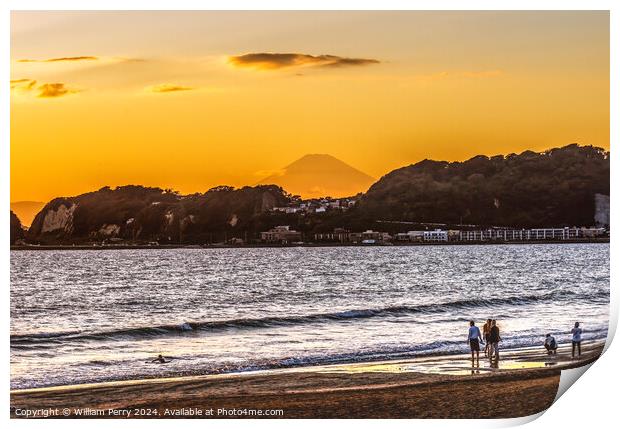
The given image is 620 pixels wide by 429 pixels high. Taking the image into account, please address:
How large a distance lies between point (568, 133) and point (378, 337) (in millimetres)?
6909

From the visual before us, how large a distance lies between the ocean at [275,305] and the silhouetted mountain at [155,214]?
1262mm

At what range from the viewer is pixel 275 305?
3641 centimetres

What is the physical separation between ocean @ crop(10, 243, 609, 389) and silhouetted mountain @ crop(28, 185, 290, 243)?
1262 mm

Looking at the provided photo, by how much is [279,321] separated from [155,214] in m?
6.01

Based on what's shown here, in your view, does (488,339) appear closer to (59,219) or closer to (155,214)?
(155,214)

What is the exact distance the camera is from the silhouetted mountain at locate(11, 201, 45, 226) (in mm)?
24605

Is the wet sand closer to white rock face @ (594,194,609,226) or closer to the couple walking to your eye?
the couple walking

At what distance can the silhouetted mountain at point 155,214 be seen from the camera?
84.8ft

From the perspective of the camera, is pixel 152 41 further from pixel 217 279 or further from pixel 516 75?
pixel 217 279

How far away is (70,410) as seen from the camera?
19734 millimetres

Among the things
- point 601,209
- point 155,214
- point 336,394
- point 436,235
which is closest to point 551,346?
point 336,394

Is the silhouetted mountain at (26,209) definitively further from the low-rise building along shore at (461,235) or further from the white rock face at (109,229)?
the low-rise building along shore at (461,235)

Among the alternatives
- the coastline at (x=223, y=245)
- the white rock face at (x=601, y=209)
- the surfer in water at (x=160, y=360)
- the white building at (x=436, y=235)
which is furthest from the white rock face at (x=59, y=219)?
the white rock face at (x=601, y=209)
